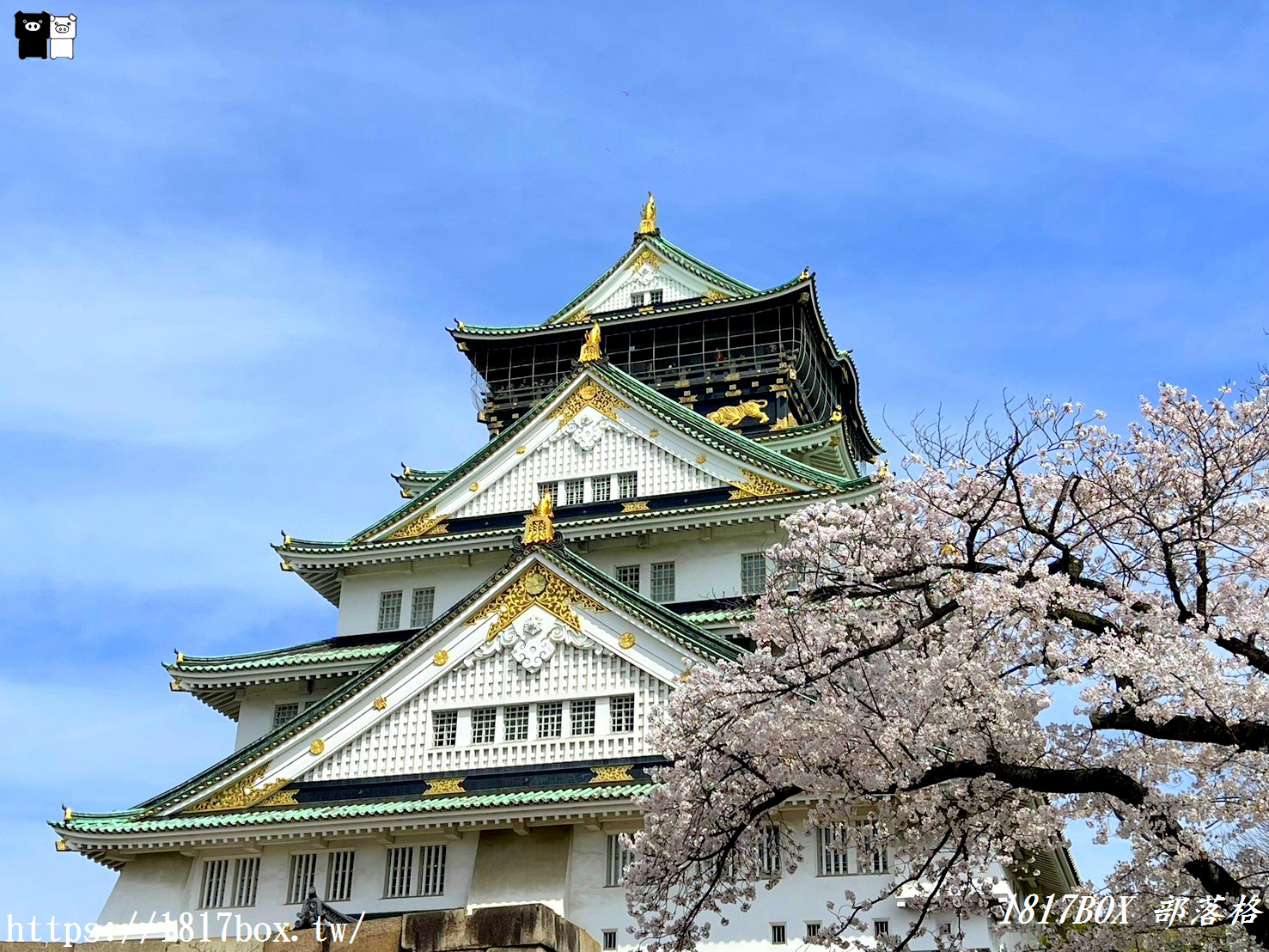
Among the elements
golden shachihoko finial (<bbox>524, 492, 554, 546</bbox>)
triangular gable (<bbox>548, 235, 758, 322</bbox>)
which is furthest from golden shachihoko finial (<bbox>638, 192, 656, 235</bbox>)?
golden shachihoko finial (<bbox>524, 492, 554, 546</bbox>)

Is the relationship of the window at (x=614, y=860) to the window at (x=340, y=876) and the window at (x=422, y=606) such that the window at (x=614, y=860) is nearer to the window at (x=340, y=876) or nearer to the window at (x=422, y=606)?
the window at (x=340, y=876)

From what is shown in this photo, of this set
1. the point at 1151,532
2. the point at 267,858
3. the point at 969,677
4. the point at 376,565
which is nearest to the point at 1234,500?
the point at 1151,532

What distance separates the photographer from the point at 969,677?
51.7 ft

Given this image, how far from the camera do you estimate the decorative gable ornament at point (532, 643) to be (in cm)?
2819

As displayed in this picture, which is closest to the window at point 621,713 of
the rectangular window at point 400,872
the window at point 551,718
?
the window at point 551,718

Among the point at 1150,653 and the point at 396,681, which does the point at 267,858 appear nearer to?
the point at 396,681

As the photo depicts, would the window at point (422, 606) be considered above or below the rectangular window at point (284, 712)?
above

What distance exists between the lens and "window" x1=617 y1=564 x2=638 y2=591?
33.9 m

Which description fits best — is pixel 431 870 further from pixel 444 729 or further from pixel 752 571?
pixel 752 571

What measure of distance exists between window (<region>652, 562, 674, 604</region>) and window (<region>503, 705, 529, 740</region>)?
6.22 meters

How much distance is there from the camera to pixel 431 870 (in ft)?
87.7

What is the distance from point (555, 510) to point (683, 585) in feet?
14.3

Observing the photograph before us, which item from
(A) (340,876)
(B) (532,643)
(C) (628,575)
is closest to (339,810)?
(A) (340,876)

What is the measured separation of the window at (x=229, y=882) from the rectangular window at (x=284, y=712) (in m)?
6.37
